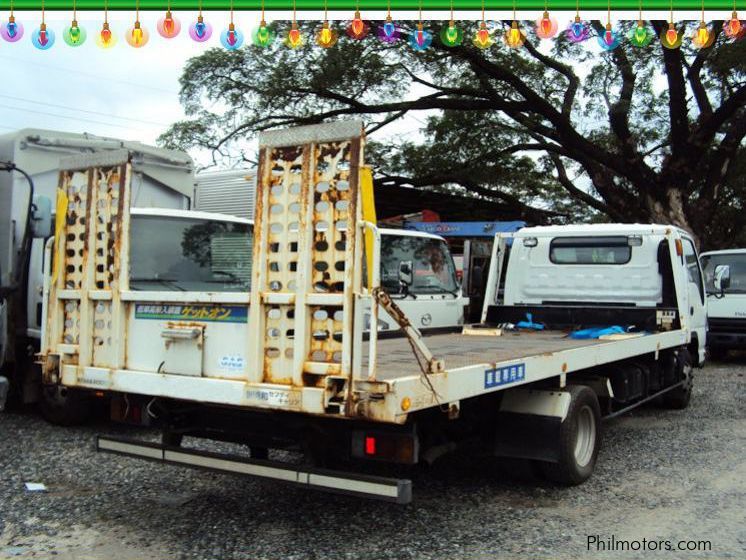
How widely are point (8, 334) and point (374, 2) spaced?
515cm

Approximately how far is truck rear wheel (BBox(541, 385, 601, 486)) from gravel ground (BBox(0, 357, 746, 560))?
138 millimetres

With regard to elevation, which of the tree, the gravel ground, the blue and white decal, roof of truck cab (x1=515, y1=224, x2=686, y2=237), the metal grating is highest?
the tree

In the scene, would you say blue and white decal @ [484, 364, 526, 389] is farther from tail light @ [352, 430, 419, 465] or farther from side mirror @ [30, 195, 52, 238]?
side mirror @ [30, 195, 52, 238]

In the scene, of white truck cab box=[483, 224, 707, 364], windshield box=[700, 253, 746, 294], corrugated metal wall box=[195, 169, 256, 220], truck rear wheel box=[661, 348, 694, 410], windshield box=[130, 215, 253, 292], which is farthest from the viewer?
windshield box=[700, 253, 746, 294]

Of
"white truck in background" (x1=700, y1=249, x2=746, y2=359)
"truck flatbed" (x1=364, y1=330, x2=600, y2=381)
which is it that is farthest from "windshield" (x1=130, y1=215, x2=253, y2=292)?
"white truck in background" (x1=700, y1=249, x2=746, y2=359)

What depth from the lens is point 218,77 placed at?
18375 mm

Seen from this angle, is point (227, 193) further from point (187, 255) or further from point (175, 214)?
point (187, 255)

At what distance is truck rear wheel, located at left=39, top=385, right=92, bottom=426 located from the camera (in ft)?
25.3

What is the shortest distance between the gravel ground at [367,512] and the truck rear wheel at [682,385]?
1696 millimetres

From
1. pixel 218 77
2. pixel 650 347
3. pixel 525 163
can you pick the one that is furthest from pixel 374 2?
pixel 525 163

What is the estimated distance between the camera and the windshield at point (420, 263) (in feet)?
30.6

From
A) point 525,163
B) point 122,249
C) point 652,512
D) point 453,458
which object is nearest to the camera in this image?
point 122,249

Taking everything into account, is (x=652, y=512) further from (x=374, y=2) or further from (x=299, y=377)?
(x=374, y=2)

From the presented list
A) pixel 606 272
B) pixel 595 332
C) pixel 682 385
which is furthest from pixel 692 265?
pixel 595 332
